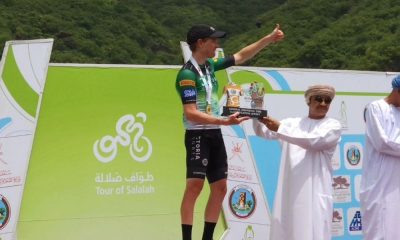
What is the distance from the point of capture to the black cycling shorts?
12.9 feet

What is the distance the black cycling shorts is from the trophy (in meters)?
0.24

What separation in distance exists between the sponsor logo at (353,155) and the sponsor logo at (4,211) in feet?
10.3

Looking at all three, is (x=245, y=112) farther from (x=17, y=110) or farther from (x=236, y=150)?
(x=17, y=110)

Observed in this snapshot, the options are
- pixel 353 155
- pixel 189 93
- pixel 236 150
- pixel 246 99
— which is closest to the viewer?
Answer: pixel 189 93

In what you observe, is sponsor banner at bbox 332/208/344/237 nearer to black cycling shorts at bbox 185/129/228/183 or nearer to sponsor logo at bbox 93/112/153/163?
sponsor logo at bbox 93/112/153/163

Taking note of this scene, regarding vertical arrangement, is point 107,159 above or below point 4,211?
above

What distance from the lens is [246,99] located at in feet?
13.7

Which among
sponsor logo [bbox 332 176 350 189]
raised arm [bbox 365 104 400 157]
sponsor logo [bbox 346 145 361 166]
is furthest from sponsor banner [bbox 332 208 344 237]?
raised arm [bbox 365 104 400 157]

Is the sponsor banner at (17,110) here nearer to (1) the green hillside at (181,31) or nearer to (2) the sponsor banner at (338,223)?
(2) the sponsor banner at (338,223)

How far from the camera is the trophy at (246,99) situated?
3822mm

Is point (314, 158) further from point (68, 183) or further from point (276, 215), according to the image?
point (68, 183)

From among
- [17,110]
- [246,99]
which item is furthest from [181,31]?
[246,99]

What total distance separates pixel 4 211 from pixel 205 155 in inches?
72.2

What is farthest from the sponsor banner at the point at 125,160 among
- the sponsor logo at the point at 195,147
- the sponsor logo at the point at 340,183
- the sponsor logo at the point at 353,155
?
the sponsor logo at the point at 195,147
